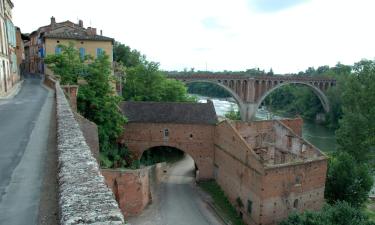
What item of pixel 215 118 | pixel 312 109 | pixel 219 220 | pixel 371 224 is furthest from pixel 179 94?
pixel 312 109

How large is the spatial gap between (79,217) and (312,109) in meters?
74.0

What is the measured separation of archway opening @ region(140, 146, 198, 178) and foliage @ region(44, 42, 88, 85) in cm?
958

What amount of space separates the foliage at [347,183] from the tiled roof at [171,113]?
10.4 meters

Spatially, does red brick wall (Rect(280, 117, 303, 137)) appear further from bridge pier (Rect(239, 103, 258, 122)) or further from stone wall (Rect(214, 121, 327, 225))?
bridge pier (Rect(239, 103, 258, 122))

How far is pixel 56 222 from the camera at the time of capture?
4852 mm

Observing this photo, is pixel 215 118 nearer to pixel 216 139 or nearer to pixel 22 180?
pixel 216 139

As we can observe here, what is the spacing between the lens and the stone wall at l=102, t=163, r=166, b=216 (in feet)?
61.6

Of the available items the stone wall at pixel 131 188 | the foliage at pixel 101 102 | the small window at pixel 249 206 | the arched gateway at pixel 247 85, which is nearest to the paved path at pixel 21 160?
the stone wall at pixel 131 188

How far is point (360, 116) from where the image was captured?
96.8 feet

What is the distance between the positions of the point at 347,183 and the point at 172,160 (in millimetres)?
15918

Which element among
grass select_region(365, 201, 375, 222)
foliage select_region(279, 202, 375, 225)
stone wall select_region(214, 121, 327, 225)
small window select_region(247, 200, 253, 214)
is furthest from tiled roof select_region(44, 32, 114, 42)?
grass select_region(365, 201, 375, 222)

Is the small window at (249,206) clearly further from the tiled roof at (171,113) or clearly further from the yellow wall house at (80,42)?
the yellow wall house at (80,42)

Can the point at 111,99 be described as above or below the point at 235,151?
above

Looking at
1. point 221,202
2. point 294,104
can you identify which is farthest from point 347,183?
point 294,104
